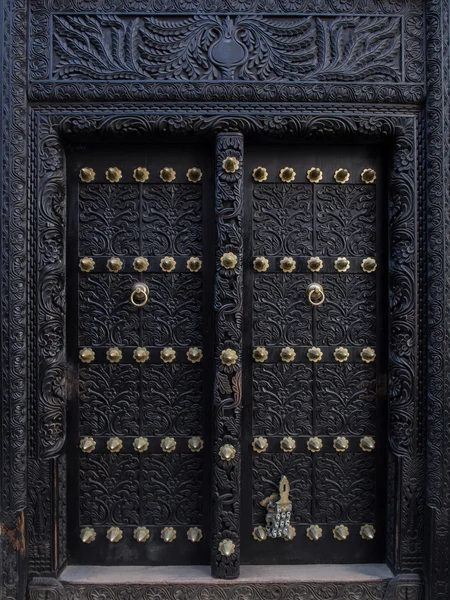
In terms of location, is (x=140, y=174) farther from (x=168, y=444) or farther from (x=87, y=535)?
(x=87, y=535)

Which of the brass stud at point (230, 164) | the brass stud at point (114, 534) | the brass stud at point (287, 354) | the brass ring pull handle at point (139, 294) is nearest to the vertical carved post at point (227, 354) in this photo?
the brass stud at point (230, 164)

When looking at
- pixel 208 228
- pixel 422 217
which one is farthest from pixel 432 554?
pixel 208 228

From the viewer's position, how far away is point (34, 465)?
167cm

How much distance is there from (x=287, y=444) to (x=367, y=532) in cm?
54

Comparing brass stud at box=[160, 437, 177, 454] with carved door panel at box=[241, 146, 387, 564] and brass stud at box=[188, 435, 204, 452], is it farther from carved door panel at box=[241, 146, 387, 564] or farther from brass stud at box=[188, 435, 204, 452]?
carved door panel at box=[241, 146, 387, 564]

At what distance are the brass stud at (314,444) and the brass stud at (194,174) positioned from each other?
1279 mm

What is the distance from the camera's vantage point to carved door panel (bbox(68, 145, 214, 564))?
1777 mm

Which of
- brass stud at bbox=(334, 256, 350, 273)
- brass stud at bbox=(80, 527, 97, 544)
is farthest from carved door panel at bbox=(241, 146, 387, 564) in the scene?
brass stud at bbox=(80, 527, 97, 544)

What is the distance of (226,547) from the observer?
1.66 metres

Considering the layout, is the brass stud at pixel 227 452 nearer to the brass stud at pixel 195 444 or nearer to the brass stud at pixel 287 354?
the brass stud at pixel 195 444

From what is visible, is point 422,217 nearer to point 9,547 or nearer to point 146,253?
point 146,253

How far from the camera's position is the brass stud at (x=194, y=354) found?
1768mm

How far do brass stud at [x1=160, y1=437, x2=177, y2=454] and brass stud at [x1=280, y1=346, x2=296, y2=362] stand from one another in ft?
2.02

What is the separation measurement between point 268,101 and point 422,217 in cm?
82
